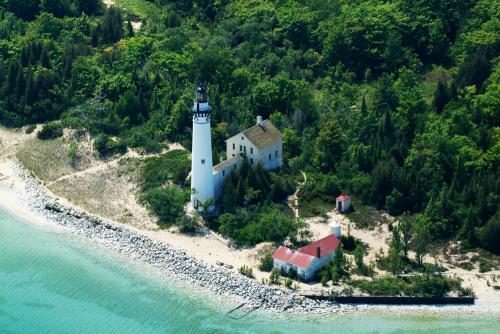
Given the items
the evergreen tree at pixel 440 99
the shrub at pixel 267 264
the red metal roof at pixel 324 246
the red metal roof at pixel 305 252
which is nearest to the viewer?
the red metal roof at pixel 305 252

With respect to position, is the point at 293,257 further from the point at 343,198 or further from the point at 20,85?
the point at 20,85

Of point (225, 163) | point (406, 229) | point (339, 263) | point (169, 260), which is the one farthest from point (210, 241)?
point (406, 229)

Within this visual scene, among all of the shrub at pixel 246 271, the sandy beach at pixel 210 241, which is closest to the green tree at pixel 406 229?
the sandy beach at pixel 210 241

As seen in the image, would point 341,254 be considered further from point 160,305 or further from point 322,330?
point 160,305

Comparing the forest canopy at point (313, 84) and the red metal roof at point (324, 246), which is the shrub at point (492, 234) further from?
the red metal roof at point (324, 246)

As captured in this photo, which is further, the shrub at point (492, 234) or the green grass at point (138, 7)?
the green grass at point (138, 7)
